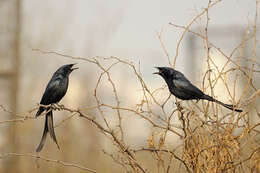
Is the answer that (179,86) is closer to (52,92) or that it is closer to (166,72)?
(166,72)

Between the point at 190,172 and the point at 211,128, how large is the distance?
10cm

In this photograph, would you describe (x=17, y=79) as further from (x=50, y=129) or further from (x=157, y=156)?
(x=157, y=156)

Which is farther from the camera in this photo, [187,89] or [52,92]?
[52,92]

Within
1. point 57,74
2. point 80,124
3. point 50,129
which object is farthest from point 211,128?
point 80,124

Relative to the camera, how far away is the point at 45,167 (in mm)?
2316

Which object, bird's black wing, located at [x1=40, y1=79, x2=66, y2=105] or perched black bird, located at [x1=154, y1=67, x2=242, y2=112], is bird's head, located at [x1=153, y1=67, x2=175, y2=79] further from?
bird's black wing, located at [x1=40, y1=79, x2=66, y2=105]

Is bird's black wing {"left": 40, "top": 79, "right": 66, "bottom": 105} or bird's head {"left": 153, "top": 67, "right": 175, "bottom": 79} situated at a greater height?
bird's head {"left": 153, "top": 67, "right": 175, "bottom": 79}

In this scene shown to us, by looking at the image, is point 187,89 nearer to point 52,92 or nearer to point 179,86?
point 179,86

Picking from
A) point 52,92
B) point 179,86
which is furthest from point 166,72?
point 52,92

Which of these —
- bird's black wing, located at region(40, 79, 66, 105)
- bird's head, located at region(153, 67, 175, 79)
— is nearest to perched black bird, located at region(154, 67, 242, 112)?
bird's head, located at region(153, 67, 175, 79)

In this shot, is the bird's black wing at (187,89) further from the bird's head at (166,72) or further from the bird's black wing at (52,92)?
the bird's black wing at (52,92)

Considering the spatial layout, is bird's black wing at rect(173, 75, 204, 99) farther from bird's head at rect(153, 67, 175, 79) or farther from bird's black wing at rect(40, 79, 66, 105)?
bird's black wing at rect(40, 79, 66, 105)

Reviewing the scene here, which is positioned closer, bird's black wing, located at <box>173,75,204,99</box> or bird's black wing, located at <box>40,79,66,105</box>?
bird's black wing, located at <box>173,75,204,99</box>

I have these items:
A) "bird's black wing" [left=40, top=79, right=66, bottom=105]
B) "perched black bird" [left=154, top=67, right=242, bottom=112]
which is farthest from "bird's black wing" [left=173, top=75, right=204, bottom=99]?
"bird's black wing" [left=40, top=79, right=66, bottom=105]
